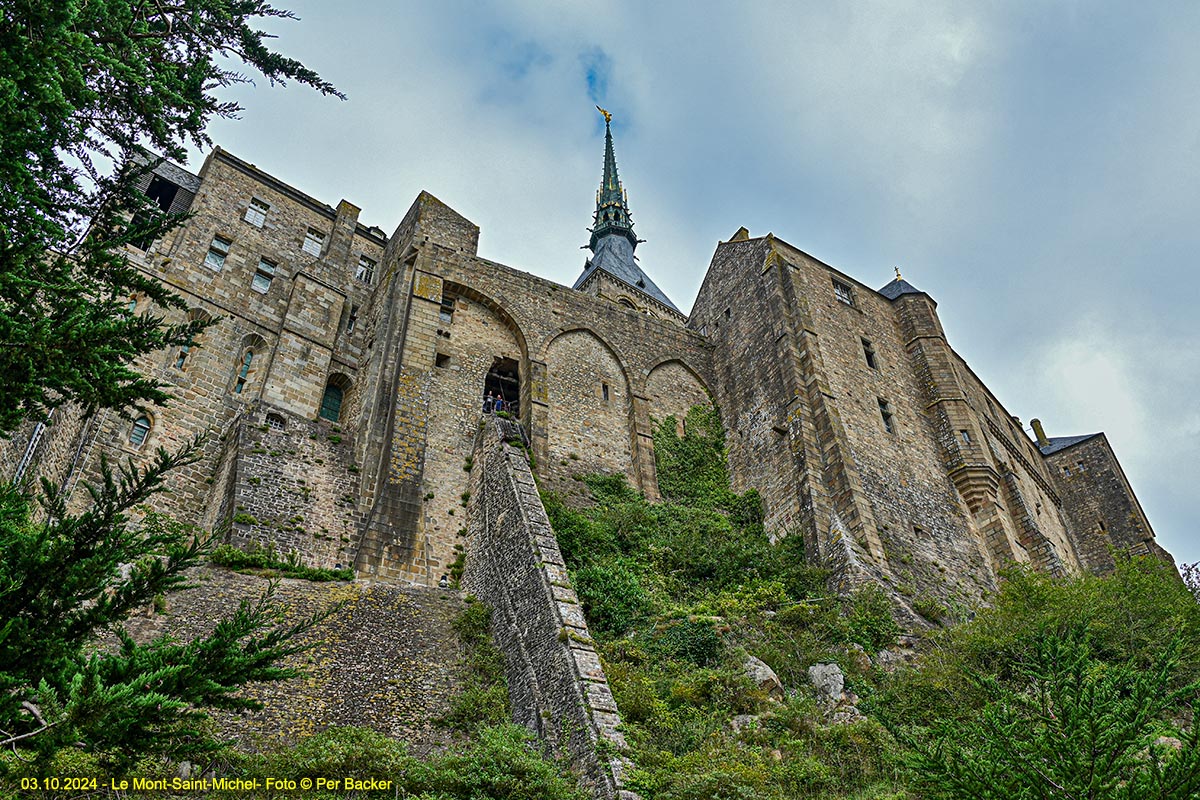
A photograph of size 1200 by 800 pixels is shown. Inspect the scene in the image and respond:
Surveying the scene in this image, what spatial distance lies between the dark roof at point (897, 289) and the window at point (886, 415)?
4.85 meters

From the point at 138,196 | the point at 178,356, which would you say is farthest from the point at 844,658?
the point at 178,356

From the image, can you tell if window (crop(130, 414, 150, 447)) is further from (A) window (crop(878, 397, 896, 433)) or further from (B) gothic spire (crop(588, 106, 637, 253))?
(B) gothic spire (crop(588, 106, 637, 253))

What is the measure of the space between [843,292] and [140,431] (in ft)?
57.0

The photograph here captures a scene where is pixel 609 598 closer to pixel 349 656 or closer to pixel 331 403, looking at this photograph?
pixel 349 656

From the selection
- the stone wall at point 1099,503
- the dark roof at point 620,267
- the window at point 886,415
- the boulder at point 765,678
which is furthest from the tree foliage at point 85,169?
the dark roof at point 620,267

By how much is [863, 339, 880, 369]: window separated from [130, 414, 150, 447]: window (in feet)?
54.0

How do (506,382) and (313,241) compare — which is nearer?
(506,382)

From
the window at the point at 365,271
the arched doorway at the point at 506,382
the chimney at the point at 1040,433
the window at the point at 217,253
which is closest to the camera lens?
the arched doorway at the point at 506,382

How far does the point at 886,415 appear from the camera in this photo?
2033 cm

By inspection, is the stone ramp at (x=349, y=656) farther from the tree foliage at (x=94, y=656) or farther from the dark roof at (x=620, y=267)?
the dark roof at (x=620, y=267)

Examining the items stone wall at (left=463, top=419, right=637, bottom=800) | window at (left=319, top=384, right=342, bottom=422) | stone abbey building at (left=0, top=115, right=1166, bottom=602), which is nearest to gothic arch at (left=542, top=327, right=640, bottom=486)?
stone abbey building at (left=0, top=115, right=1166, bottom=602)

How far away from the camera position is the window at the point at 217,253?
19828 mm

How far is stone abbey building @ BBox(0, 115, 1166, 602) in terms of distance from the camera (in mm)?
14719

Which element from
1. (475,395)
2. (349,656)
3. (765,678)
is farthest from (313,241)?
(765,678)
